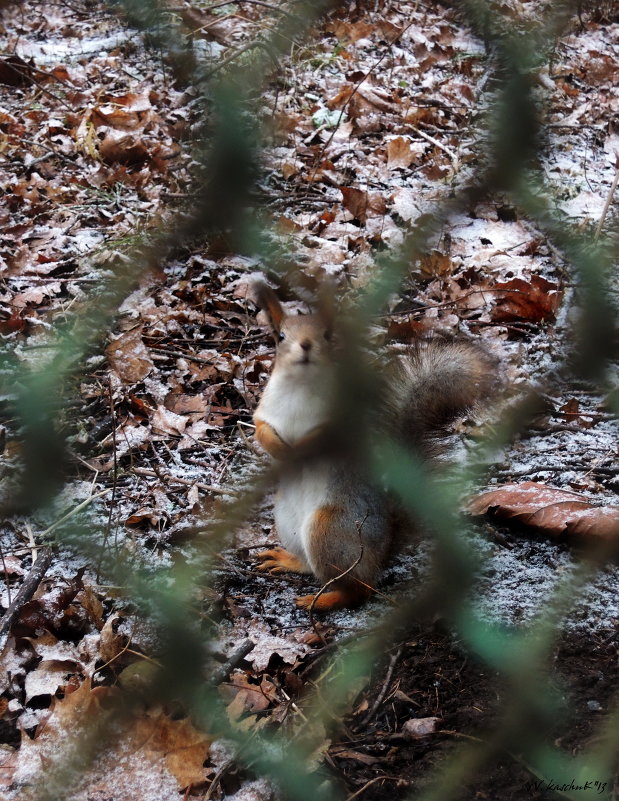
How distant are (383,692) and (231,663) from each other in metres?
0.35

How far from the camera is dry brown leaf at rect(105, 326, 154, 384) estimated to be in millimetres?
2916

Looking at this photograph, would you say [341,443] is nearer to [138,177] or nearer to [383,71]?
[138,177]

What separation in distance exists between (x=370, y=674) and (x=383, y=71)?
14.3ft

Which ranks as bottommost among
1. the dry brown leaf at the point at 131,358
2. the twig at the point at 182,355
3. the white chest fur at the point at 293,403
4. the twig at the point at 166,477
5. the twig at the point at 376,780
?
the twig at the point at 182,355

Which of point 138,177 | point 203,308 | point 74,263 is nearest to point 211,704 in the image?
point 203,308

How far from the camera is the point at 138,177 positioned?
13.1 feet

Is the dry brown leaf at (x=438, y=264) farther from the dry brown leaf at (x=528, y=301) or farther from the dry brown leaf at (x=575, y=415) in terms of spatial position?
the dry brown leaf at (x=575, y=415)

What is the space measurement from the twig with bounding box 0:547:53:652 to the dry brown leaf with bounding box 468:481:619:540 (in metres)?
1.12

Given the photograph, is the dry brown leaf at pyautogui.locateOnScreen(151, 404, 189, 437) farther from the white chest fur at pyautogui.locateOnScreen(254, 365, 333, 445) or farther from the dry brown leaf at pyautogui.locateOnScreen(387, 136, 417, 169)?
the dry brown leaf at pyautogui.locateOnScreen(387, 136, 417, 169)

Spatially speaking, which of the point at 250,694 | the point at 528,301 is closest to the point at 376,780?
the point at 250,694

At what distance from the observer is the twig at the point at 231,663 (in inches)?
71.0

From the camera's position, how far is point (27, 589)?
197cm

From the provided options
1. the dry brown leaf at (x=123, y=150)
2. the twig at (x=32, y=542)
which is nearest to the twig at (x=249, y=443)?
the twig at (x=32, y=542)

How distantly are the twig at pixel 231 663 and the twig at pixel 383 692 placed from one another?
0.32m
